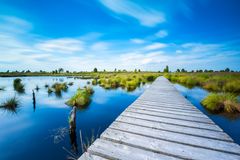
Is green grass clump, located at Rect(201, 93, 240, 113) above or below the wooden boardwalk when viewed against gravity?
below

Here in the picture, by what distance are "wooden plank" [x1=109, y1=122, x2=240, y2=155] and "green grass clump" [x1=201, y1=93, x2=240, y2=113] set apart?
732cm

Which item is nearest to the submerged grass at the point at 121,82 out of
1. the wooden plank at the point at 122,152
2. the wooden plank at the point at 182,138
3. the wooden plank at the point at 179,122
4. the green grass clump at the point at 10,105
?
the green grass clump at the point at 10,105

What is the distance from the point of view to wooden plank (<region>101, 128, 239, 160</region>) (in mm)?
2098

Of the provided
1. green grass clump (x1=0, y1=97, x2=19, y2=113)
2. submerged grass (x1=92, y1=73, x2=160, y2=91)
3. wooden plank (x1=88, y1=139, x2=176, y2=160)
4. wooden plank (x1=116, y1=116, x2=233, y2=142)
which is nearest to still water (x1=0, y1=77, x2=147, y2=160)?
green grass clump (x1=0, y1=97, x2=19, y2=113)

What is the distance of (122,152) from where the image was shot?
2.18 m

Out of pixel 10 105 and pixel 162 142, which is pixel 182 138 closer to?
pixel 162 142

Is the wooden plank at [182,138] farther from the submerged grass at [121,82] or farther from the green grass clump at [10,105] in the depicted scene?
the submerged grass at [121,82]

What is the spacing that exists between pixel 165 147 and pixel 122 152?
788mm

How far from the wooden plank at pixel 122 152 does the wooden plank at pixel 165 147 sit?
10 centimetres

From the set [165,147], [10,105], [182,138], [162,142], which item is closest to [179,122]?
[182,138]

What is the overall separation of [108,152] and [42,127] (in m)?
6.18

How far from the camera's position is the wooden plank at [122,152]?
2.07 meters

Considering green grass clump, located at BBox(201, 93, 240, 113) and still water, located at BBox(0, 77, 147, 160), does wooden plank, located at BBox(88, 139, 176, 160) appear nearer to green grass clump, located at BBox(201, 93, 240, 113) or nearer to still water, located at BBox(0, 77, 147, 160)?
still water, located at BBox(0, 77, 147, 160)

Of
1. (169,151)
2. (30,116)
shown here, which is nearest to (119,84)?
(30,116)
